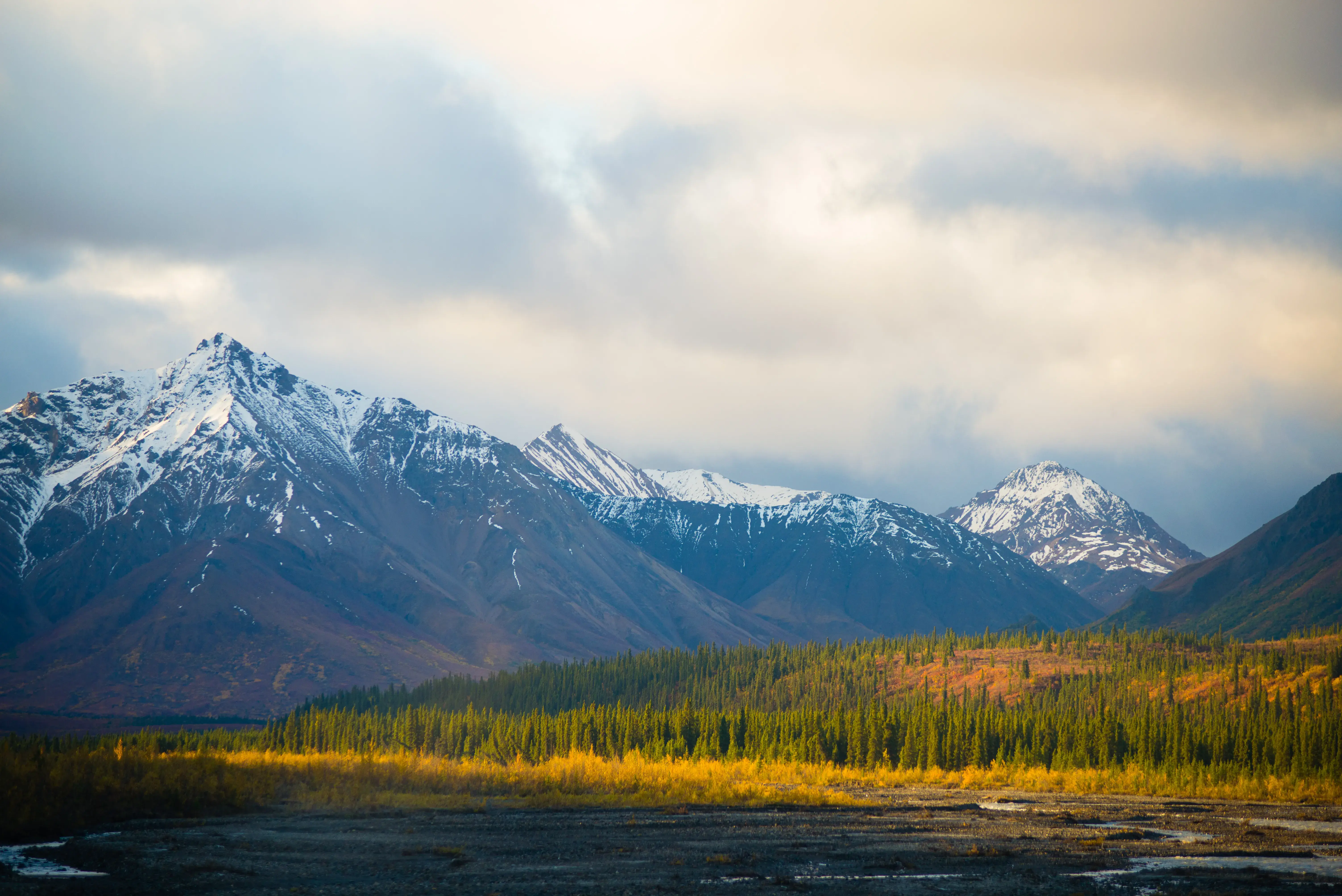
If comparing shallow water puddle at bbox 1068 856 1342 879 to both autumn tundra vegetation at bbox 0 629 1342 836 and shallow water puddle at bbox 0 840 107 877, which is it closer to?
shallow water puddle at bbox 0 840 107 877

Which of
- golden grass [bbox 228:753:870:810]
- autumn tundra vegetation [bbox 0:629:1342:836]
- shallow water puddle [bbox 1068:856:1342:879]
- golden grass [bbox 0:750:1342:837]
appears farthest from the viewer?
golden grass [bbox 228:753:870:810]

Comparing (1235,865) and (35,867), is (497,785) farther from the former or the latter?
(1235,865)

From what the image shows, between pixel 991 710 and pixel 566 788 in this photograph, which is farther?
pixel 991 710

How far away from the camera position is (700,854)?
178 ft

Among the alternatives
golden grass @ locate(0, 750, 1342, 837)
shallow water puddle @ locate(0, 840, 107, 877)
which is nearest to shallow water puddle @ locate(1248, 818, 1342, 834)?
golden grass @ locate(0, 750, 1342, 837)

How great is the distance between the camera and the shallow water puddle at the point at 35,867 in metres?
43.6

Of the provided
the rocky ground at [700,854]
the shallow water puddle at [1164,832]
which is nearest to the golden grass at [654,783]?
the rocky ground at [700,854]

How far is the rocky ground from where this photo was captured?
4384cm

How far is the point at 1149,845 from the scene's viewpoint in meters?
58.7

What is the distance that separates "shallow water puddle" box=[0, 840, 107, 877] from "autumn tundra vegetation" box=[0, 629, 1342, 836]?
708cm

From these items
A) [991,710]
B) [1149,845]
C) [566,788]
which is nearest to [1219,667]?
[991,710]

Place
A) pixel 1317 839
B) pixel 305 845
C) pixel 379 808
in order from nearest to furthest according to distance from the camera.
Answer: pixel 305 845
pixel 1317 839
pixel 379 808

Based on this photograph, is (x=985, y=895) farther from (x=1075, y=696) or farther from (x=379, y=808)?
(x=1075, y=696)

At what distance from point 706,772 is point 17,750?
69.7 m
